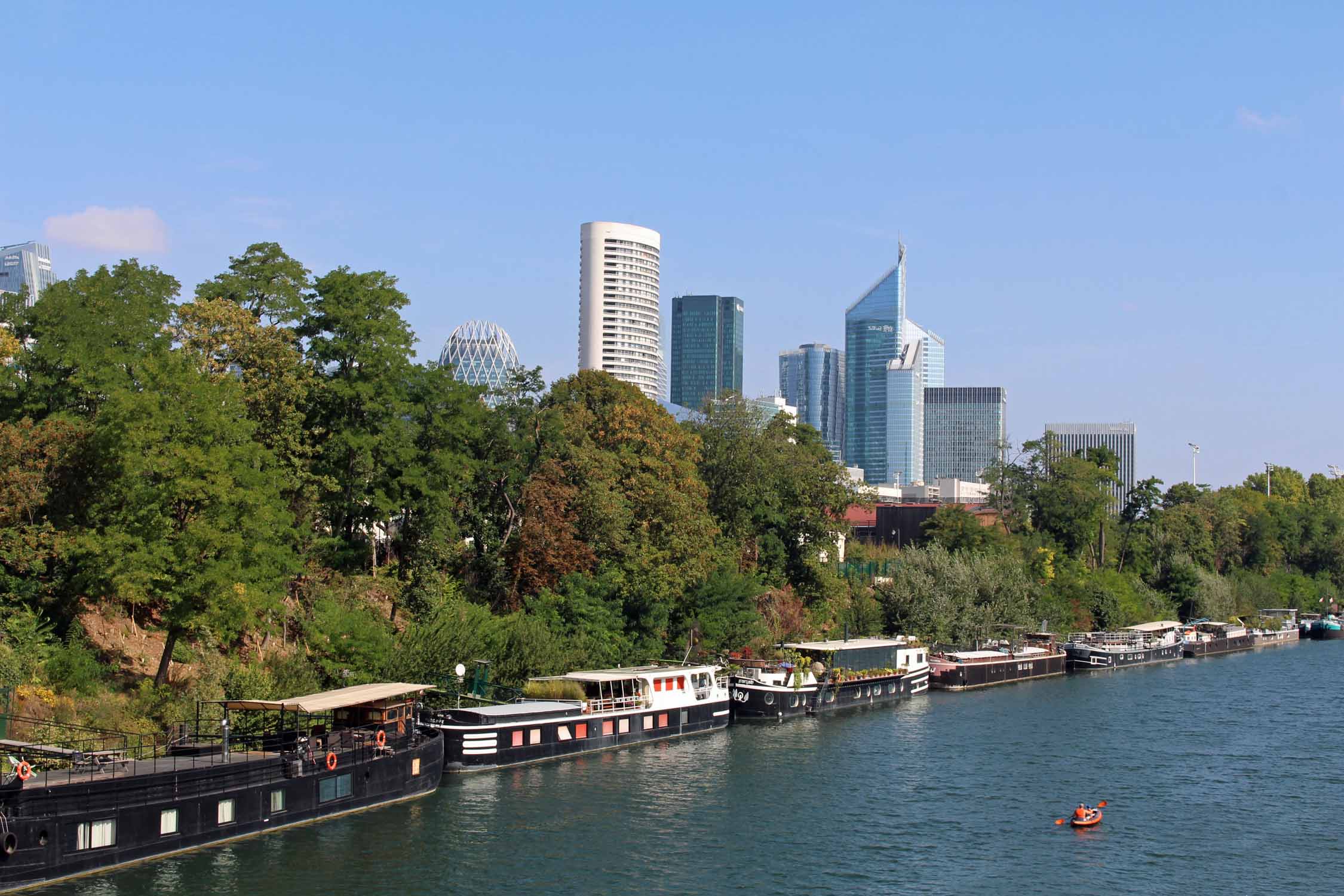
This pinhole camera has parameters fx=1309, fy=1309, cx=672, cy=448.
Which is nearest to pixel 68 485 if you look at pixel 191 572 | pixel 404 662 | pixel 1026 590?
pixel 191 572

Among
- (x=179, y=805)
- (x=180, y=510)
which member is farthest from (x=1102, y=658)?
(x=179, y=805)

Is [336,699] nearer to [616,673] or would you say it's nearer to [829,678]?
[616,673]

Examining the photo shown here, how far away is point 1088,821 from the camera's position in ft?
176

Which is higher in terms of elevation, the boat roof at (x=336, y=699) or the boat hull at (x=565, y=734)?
the boat roof at (x=336, y=699)

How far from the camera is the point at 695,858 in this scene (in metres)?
47.4

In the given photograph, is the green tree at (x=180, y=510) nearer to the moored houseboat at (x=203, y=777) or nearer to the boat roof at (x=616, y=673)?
the moored houseboat at (x=203, y=777)

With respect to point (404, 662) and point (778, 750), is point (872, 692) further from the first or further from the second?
point (404, 662)

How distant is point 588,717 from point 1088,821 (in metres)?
26.0

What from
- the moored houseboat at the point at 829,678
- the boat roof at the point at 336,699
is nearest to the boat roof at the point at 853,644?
the moored houseboat at the point at 829,678

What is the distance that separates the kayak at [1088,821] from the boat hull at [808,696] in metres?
29.9

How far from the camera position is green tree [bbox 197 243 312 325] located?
78125mm

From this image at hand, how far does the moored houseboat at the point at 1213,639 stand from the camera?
465 ft

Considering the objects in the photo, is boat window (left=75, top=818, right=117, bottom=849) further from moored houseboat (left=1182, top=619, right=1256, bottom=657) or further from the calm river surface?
moored houseboat (left=1182, top=619, right=1256, bottom=657)

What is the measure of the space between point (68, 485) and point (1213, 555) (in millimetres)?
155859
